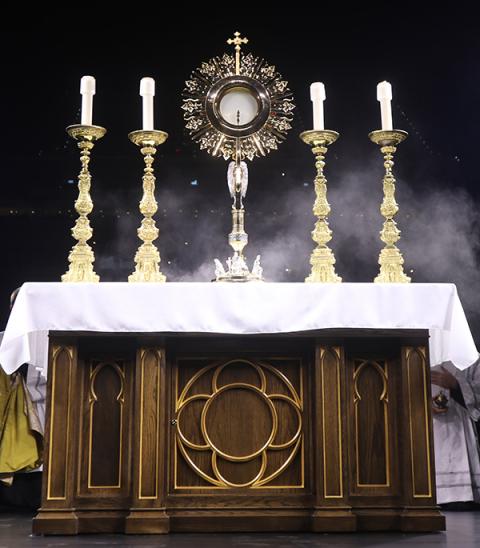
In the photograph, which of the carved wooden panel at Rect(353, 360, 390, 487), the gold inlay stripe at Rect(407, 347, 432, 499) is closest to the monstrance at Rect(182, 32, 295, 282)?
the carved wooden panel at Rect(353, 360, 390, 487)

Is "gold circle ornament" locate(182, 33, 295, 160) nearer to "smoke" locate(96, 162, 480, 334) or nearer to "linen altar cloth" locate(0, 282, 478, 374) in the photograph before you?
"linen altar cloth" locate(0, 282, 478, 374)

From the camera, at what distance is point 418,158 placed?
597 centimetres

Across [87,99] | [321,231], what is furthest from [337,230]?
[87,99]

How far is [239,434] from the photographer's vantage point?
11.5 feet

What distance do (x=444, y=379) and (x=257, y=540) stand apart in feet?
6.05

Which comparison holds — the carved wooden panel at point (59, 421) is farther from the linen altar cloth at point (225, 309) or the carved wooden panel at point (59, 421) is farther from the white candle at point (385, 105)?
the white candle at point (385, 105)

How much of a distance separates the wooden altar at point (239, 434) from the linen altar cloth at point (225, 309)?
7 cm

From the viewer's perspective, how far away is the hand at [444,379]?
4613mm

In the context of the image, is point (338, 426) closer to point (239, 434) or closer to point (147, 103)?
point (239, 434)

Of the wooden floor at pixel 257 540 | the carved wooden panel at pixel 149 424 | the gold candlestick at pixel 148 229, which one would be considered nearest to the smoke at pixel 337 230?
the gold candlestick at pixel 148 229

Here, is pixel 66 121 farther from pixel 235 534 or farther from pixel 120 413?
pixel 235 534

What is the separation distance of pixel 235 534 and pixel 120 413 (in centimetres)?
68

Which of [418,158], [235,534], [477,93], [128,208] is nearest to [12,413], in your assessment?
[235,534]

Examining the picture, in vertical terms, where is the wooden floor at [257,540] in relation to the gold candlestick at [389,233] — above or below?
below
